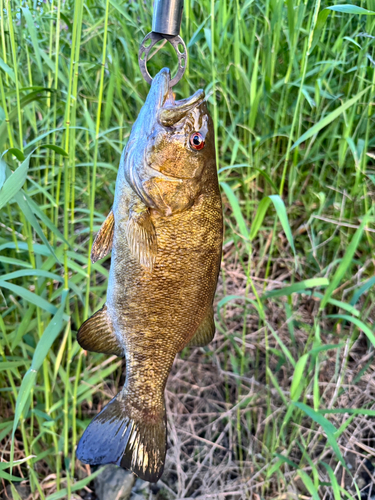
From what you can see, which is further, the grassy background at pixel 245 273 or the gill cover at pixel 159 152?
the grassy background at pixel 245 273

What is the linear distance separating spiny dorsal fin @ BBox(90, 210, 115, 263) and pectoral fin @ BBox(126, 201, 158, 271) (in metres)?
0.07

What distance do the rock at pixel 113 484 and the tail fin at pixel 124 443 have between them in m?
0.99

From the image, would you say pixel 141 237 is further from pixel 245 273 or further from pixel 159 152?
pixel 245 273

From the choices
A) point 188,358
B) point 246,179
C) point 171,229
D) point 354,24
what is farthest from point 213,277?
point 354,24

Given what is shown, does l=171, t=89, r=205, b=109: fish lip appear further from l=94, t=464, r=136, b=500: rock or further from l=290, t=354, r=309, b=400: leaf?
l=94, t=464, r=136, b=500: rock

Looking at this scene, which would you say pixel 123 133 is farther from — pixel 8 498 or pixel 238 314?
pixel 8 498

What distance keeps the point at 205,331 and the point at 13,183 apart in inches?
25.8

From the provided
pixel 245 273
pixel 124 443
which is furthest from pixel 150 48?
pixel 245 273

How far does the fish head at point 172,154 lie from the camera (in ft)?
3.48

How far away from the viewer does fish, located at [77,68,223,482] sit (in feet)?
3.47

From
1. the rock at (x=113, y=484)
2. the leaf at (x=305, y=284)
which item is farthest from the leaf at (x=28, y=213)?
the rock at (x=113, y=484)

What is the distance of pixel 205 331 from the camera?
3.76 feet

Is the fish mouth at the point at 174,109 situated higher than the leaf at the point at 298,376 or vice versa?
the fish mouth at the point at 174,109

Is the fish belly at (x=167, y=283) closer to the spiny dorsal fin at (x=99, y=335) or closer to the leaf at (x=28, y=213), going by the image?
the spiny dorsal fin at (x=99, y=335)
